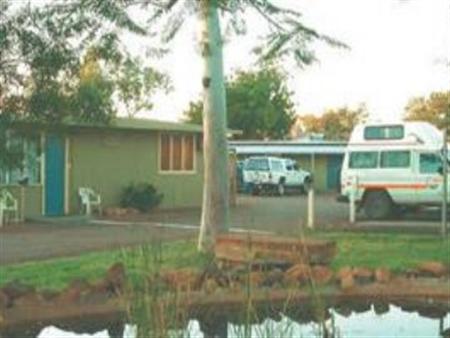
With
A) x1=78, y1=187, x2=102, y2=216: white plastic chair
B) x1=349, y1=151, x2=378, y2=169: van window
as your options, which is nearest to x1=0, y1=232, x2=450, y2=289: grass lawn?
x1=349, y1=151, x2=378, y2=169: van window

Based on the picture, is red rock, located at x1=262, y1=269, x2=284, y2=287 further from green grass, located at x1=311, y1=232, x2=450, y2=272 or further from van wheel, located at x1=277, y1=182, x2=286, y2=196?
van wheel, located at x1=277, y1=182, x2=286, y2=196

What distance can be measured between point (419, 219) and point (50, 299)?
19.1 metres

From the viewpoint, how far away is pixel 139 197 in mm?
34844

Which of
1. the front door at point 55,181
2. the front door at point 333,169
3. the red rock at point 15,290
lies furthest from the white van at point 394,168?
the front door at point 333,169

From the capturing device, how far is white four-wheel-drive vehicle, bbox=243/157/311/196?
53.9m

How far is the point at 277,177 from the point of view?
5472 centimetres

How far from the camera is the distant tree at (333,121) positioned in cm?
11334

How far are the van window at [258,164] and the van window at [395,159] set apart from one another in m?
23.1

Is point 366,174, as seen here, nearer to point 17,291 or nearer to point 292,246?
point 292,246

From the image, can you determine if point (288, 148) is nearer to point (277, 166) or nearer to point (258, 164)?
point (277, 166)

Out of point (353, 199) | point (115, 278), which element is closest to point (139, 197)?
point (353, 199)

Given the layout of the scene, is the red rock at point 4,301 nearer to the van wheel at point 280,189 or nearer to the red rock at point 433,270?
the red rock at point 433,270

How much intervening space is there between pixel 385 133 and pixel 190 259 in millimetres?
14385

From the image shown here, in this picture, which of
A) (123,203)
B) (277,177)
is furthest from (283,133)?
(123,203)
